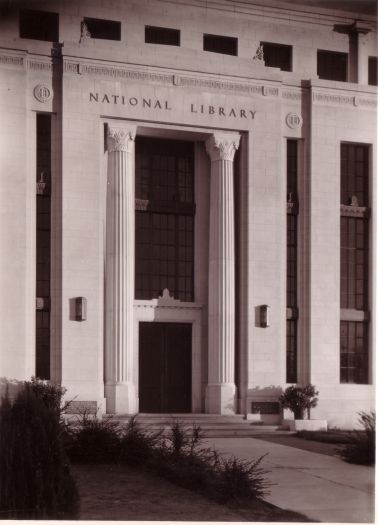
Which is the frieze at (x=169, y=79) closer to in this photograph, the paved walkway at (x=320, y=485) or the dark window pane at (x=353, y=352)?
the dark window pane at (x=353, y=352)

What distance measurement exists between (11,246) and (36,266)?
47.2 inches

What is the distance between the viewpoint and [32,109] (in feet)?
91.4

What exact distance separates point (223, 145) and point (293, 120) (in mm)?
3095

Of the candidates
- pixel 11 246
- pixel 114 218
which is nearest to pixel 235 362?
pixel 114 218

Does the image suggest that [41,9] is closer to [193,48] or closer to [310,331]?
[193,48]

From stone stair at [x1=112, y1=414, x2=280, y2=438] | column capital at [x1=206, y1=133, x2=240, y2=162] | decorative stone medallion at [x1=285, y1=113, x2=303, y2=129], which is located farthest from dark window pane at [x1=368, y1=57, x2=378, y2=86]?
stone stair at [x1=112, y1=414, x2=280, y2=438]

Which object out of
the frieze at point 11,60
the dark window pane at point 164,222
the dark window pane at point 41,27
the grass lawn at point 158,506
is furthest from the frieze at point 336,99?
the grass lawn at point 158,506

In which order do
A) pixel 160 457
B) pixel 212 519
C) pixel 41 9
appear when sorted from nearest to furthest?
pixel 212 519, pixel 160 457, pixel 41 9

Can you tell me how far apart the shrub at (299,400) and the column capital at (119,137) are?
10256mm

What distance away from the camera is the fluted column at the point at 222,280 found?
29.1 meters

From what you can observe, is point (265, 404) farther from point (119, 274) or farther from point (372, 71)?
point (372, 71)


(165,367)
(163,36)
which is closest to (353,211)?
(165,367)

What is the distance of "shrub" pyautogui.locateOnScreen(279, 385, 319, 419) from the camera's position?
28.0m

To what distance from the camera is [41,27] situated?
92.5 feet
